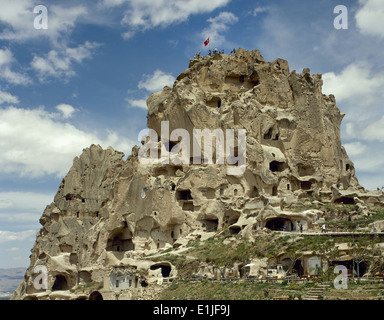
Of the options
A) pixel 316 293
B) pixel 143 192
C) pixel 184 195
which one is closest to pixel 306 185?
pixel 184 195

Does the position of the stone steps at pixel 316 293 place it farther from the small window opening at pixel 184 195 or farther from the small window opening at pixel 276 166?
the small window opening at pixel 276 166

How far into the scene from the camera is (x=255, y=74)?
67625 mm

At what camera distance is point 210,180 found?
58781 millimetres

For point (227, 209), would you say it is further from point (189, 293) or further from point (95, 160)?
point (95, 160)

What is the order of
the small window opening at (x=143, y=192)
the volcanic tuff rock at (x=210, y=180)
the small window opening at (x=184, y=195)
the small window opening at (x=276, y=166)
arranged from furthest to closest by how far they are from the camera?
the small window opening at (x=276, y=166) < the small window opening at (x=184, y=195) < the small window opening at (x=143, y=192) < the volcanic tuff rock at (x=210, y=180)

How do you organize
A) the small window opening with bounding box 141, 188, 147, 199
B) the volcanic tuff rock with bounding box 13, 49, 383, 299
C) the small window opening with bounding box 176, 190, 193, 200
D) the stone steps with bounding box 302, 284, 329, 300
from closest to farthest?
the stone steps with bounding box 302, 284, 329, 300 → the volcanic tuff rock with bounding box 13, 49, 383, 299 → the small window opening with bounding box 141, 188, 147, 199 → the small window opening with bounding box 176, 190, 193, 200

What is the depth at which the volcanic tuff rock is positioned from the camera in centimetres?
5731

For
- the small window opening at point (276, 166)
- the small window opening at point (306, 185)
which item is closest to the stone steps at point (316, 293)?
the small window opening at point (306, 185)

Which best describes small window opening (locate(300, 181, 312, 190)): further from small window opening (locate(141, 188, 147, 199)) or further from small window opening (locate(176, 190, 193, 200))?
small window opening (locate(141, 188, 147, 199))

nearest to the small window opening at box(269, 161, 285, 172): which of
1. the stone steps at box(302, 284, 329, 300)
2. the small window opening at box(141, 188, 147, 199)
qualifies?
the small window opening at box(141, 188, 147, 199)

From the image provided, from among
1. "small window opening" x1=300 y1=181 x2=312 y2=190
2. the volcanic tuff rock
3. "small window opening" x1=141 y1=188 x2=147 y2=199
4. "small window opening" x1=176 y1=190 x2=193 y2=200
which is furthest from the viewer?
"small window opening" x1=300 y1=181 x2=312 y2=190

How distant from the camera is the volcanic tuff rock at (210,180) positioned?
57.3 meters

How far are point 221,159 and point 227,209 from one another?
7162 millimetres
